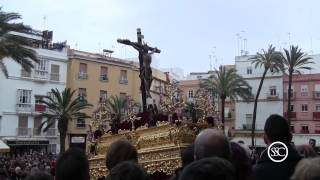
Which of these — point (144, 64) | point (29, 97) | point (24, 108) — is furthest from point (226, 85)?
point (144, 64)

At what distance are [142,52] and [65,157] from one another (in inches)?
301

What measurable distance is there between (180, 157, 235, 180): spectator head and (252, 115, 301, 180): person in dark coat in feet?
4.74

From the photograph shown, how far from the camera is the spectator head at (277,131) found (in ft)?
13.6

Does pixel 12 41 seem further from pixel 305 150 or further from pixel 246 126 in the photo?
pixel 246 126

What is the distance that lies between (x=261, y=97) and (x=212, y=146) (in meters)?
55.7

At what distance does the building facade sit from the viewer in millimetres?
48188

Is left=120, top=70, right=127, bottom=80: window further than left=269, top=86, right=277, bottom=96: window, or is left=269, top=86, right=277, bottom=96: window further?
left=269, top=86, right=277, bottom=96: window

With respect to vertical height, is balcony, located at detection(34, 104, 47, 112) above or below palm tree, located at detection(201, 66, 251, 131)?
below

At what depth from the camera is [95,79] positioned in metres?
50.8

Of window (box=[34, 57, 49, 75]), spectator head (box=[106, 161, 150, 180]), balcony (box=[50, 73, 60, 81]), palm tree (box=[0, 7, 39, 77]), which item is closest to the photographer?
spectator head (box=[106, 161, 150, 180])

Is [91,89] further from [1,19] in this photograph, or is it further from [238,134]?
[1,19]

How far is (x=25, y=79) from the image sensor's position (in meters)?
45.8

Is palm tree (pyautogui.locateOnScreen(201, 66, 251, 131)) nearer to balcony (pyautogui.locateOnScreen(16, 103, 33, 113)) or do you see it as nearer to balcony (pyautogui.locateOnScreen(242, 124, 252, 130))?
balcony (pyautogui.locateOnScreen(242, 124, 252, 130))

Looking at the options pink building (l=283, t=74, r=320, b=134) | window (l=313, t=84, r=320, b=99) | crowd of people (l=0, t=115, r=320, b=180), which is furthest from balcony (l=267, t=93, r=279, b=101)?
crowd of people (l=0, t=115, r=320, b=180)
